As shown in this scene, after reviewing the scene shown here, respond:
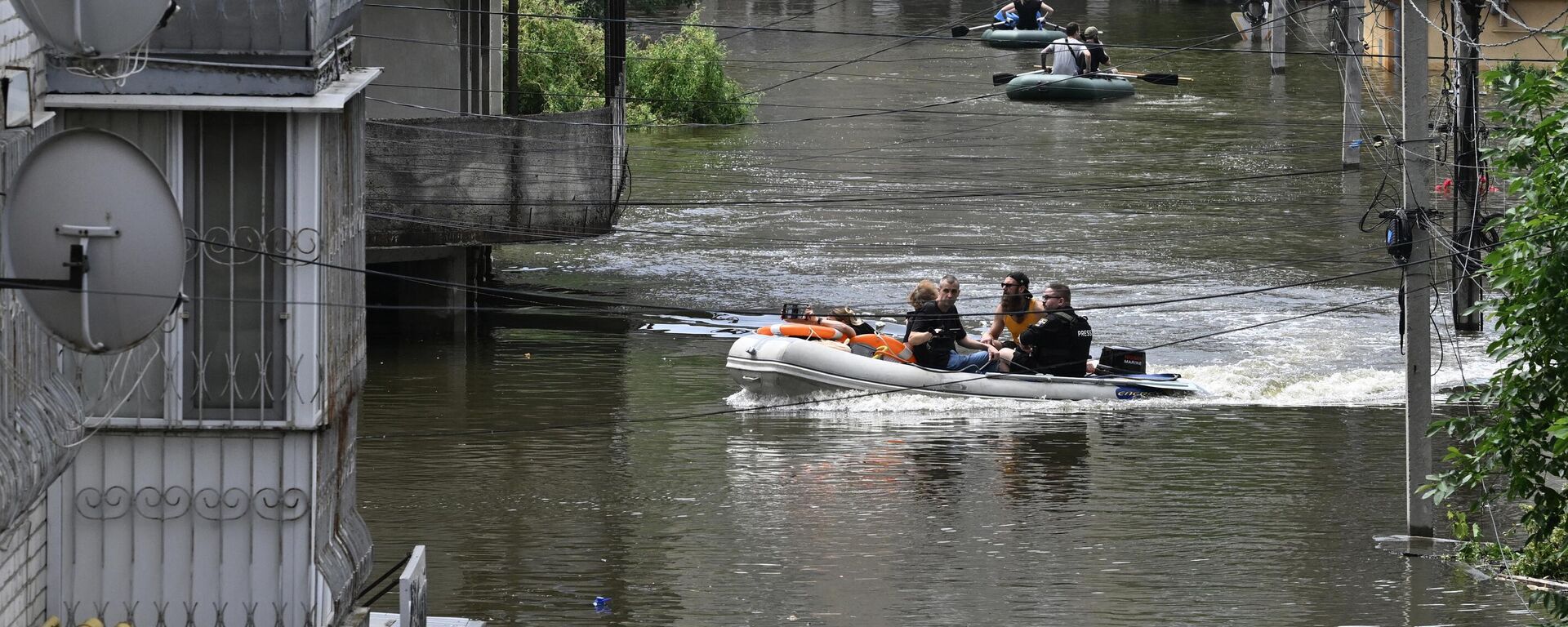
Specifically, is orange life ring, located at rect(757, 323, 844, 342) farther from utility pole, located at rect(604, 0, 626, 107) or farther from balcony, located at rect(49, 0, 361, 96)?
balcony, located at rect(49, 0, 361, 96)

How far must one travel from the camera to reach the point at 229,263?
8898 millimetres

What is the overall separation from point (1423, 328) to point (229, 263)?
8.67 metres

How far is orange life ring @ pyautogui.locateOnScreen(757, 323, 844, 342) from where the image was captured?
20.1m

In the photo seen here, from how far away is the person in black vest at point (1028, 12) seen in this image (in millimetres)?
48812

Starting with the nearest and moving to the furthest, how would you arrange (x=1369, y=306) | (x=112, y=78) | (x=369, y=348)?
1. (x=112, y=78)
2. (x=369, y=348)
3. (x=1369, y=306)

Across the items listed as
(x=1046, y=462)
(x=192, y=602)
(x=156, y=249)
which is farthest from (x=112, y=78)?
(x=1046, y=462)

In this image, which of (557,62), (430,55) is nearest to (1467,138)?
(430,55)

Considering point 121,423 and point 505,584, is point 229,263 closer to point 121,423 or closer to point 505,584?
point 121,423

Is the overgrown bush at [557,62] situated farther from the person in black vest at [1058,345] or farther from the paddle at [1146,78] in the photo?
the paddle at [1146,78]

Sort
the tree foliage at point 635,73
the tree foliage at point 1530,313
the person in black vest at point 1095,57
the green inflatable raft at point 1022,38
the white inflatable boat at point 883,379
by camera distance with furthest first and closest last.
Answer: the green inflatable raft at point 1022,38
the person in black vest at point 1095,57
the tree foliage at point 635,73
the white inflatable boat at point 883,379
the tree foliage at point 1530,313

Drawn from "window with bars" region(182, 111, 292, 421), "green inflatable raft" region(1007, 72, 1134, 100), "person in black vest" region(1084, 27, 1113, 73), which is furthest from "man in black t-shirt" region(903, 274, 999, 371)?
"person in black vest" region(1084, 27, 1113, 73)

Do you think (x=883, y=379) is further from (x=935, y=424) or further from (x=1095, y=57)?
(x=1095, y=57)

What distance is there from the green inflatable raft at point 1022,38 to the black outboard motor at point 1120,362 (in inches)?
1109

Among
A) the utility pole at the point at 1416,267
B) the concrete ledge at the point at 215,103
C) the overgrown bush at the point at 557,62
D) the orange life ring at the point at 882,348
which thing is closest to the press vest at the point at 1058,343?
the orange life ring at the point at 882,348
